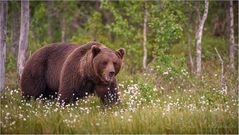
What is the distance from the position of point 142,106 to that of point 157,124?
1.29 meters

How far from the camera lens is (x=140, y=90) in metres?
9.02

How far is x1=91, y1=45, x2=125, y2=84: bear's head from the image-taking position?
26.3 feet

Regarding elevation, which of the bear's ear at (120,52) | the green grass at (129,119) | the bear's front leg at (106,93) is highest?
the bear's ear at (120,52)

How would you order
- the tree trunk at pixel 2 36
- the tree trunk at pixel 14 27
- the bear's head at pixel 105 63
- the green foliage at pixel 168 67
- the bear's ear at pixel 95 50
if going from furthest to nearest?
the tree trunk at pixel 14 27 < the green foliage at pixel 168 67 < the tree trunk at pixel 2 36 < the bear's ear at pixel 95 50 < the bear's head at pixel 105 63

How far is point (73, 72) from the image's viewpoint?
28.2 feet

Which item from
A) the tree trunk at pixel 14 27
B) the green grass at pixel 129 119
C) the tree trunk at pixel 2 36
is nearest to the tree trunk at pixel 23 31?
the tree trunk at pixel 2 36

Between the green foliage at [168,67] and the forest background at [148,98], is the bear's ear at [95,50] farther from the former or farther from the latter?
the green foliage at [168,67]

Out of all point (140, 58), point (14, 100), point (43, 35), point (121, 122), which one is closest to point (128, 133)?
point (121, 122)

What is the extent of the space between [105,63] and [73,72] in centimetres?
79

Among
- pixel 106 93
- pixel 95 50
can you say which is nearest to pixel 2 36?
pixel 95 50

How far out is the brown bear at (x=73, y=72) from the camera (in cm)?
818

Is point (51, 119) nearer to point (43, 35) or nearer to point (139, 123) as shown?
point (139, 123)

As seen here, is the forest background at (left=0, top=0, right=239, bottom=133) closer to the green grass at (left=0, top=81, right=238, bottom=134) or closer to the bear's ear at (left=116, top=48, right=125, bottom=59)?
the green grass at (left=0, top=81, right=238, bottom=134)

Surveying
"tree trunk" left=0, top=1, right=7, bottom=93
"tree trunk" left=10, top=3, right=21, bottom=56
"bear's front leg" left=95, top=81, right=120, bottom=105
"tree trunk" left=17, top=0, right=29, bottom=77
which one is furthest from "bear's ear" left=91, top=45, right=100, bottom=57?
"tree trunk" left=10, top=3, right=21, bottom=56
